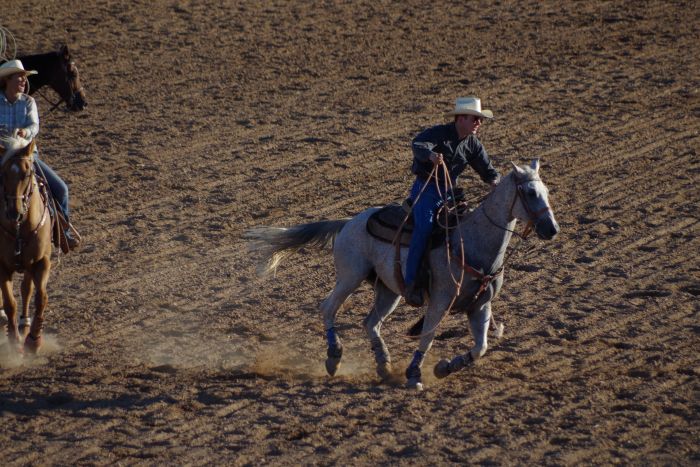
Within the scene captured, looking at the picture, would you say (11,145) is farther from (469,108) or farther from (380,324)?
(469,108)

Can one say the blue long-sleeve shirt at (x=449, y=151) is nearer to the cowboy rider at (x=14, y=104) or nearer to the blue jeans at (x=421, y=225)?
the blue jeans at (x=421, y=225)

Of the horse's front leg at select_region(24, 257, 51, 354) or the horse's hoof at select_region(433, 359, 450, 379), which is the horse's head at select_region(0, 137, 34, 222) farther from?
the horse's hoof at select_region(433, 359, 450, 379)

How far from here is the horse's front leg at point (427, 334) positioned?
8359mm

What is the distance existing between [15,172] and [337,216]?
15.6 ft

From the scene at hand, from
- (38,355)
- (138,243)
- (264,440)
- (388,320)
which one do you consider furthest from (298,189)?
(264,440)

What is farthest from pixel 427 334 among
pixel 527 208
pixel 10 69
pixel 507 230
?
pixel 10 69

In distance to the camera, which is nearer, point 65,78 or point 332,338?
point 332,338

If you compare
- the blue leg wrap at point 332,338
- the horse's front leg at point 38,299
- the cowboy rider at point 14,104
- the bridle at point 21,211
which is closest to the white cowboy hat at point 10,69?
the cowboy rider at point 14,104

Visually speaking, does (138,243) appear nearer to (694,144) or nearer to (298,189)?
(298,189)

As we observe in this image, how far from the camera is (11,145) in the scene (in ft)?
27.8

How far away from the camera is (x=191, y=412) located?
26.2 feet

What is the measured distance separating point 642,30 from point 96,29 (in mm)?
9551

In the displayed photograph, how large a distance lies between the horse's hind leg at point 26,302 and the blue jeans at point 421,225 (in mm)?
3266

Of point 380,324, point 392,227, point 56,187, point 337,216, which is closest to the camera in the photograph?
point 392,227
